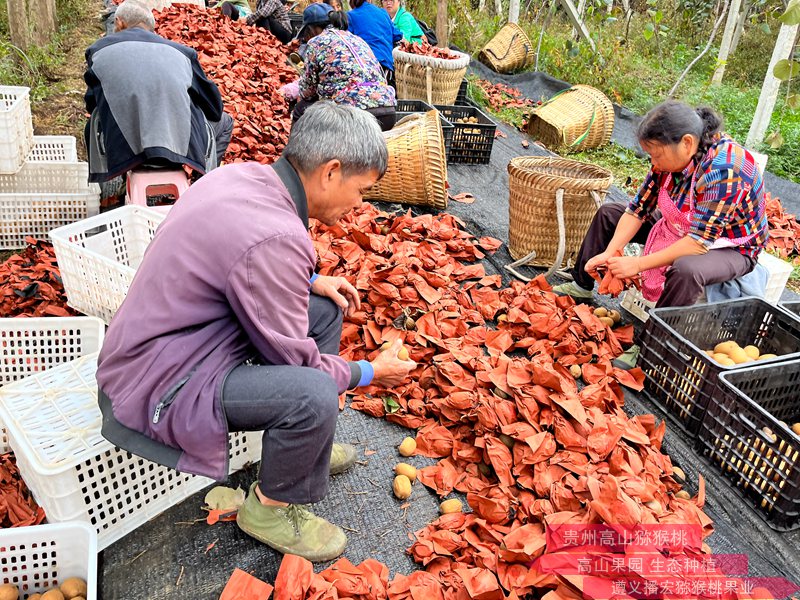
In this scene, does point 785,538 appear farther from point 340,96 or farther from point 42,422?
point 340,96

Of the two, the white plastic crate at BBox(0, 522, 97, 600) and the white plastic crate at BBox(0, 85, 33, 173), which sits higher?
the white plastic crate at BBox(0, 85, 33, 173)

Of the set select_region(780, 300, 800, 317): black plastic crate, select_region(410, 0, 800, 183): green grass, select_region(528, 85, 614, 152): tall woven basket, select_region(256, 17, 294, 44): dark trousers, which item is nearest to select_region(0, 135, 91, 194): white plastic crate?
select_region(780, 300, 800, 317): black plastic crate

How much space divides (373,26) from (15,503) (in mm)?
4484

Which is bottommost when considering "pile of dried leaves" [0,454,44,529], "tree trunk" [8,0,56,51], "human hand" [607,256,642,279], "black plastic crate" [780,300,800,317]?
"pile of dried leaves" [0,454,44,529]

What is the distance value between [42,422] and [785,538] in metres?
2.38

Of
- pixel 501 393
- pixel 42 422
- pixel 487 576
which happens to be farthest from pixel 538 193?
pixel 42 422

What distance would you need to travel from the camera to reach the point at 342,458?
7.08ft

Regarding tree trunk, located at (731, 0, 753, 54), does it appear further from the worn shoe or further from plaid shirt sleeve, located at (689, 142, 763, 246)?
the worn shoe

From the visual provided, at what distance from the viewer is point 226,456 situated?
1583mm

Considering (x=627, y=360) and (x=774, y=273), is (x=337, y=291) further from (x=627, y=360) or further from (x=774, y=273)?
(x=774, y=273)

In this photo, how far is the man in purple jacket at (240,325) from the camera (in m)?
1.48

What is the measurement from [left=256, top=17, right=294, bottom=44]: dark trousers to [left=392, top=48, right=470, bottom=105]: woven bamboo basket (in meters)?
3.54

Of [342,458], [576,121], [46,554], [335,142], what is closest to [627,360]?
[342,458]

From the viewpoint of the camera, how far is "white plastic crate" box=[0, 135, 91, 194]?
3.56 meters
